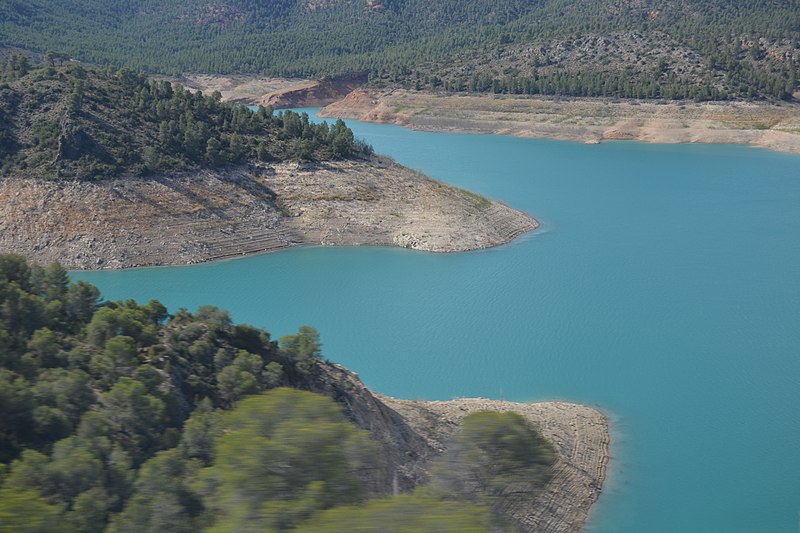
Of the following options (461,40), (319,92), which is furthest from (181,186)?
(461,40)

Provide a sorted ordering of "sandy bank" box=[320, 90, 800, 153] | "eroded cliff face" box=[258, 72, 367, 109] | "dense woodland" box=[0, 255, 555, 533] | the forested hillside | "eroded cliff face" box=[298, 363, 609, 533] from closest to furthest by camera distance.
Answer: "dense woodland" box=[0, 255, 555, 533]
"eroded cliff face" box=[298, 363, 609, 533]
"sandy bank" box=[320, 90, 800, 153]
the forested hillside
"eroded cliff face" box=[258, 72, 367, 109]

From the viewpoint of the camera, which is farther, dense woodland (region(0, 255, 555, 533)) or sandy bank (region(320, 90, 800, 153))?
sandy bank (region(320, 90, 800, 153))

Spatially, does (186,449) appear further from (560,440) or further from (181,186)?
(181,186)

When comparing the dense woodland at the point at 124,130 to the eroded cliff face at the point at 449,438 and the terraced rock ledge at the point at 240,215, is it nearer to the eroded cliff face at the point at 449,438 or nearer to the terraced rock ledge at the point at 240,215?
the terraced rock ledge at the point at 240,215

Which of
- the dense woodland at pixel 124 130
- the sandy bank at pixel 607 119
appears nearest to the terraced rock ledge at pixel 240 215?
the dense woodland at pixel 124 130

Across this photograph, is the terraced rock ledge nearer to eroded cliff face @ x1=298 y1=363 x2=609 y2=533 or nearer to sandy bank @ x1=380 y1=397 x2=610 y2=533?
sandy bank @ x1=380 y1=397 x2=610 y2=533

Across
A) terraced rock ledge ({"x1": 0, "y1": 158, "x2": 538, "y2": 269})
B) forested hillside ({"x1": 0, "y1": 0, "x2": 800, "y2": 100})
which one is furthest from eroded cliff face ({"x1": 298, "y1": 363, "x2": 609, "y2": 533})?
forested hillside ({"x1": 0, "y1": 0, "x2": 800, "y2": 100})

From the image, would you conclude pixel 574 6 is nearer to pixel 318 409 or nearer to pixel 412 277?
pixel 412 277
